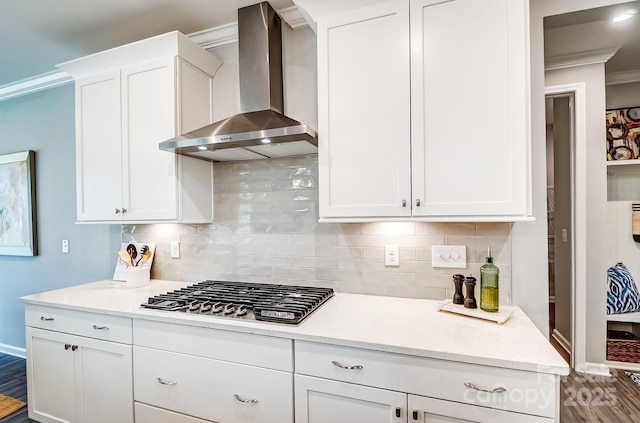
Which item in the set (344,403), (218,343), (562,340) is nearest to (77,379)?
(218,343)

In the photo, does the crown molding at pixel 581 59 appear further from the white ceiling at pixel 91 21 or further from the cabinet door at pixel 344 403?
the cabinet door at pixel 344 403

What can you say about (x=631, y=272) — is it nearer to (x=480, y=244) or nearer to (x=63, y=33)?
(x=480, y=244)

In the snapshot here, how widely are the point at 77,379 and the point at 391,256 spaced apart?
79.2 inches

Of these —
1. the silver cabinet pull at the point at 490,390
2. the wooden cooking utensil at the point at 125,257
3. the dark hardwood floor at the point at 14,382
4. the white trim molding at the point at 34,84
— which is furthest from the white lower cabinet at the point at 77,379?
→ the white trim molding at the point at 34,84

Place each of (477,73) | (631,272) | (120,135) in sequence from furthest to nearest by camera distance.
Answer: (631,272) → (120,135) → (477,73)

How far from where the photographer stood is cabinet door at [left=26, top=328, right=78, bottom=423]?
1952 mm

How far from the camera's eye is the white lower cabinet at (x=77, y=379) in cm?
178

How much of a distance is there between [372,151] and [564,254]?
261cm

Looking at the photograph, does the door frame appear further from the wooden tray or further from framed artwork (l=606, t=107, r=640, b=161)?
the wooden tray

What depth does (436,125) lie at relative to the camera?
151 cm

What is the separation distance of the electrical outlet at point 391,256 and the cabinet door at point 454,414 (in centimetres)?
78

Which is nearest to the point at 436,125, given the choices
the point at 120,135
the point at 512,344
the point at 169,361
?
the point at 512,344

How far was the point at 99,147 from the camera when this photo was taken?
89.7 inches

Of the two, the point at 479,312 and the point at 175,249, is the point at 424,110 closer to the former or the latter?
the point at 479,312
